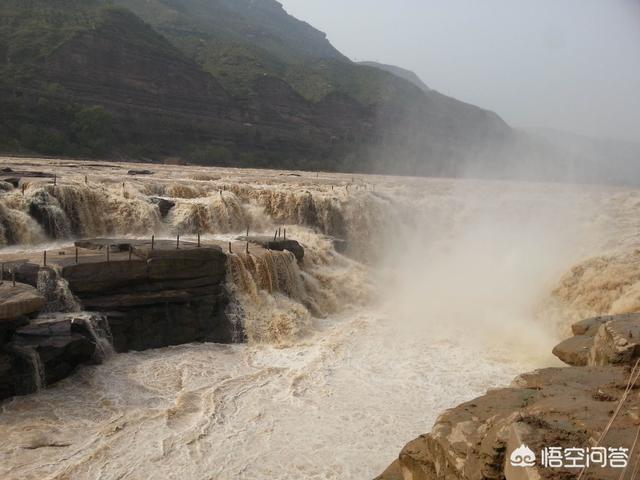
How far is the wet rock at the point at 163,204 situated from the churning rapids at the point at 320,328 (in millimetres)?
151

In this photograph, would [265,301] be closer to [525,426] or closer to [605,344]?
[605,344]

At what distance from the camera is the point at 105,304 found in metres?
11.2

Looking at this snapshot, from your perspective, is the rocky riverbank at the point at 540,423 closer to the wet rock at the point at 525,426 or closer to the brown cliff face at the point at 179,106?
the wet rock at the point at 525,426

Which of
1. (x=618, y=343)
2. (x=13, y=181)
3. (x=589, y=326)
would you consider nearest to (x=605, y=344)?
(x=618, y=343)

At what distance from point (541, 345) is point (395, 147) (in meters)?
56.8

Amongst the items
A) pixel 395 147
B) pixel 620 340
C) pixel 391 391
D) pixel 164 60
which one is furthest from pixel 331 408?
pixel 395 147

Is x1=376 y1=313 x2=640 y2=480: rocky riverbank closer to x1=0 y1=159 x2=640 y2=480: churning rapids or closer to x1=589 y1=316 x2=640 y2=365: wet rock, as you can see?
x1=589 y1=316 x2=640 y2=365: wet rock

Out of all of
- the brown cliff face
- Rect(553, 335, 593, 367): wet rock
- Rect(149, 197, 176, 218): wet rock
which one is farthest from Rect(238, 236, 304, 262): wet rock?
the brown cliff face

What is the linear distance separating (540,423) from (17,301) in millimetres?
7590

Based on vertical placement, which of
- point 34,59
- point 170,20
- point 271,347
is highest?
point 170,20

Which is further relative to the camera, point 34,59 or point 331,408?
point 34,59

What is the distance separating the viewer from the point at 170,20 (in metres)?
Result: 87.2

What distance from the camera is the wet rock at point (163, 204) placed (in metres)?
17.2

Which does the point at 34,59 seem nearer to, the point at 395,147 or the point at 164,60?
the point at 164,60
